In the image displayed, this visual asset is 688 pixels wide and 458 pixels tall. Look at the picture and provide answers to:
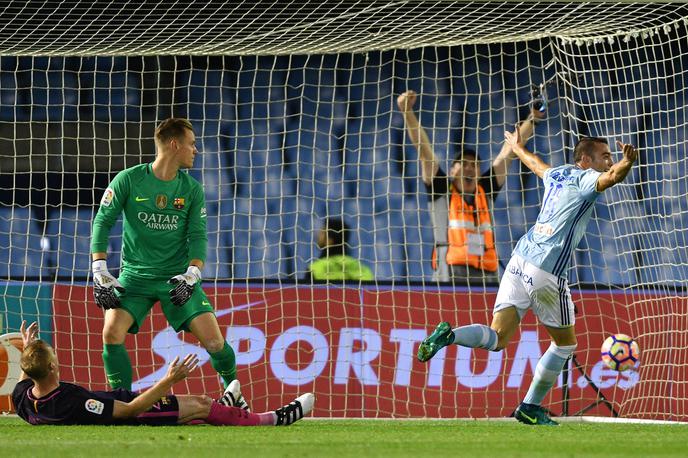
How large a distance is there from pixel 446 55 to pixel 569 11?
13.2ft

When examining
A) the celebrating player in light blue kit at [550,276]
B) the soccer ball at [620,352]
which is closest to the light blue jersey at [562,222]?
the celebrating player in light blue kit at [550,276]

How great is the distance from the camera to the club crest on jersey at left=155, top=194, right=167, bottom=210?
7.77 metres

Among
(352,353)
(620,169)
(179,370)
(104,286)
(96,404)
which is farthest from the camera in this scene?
(352,353)

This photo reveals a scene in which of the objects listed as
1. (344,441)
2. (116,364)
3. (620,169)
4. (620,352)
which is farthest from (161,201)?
(620,352)

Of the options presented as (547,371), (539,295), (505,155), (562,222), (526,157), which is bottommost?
(547,371)

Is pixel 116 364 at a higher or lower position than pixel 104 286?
lower

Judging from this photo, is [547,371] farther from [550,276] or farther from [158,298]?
[158,298]

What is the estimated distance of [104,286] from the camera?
753cm

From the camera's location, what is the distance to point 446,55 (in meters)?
13.1

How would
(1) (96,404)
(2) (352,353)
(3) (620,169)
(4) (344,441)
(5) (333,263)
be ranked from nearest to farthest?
(4) (344,441) < (1) (96,404) < (3) (620,169) < (2) (352,353) < (5) (333,263)

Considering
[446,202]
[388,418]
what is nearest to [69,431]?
[388,418]

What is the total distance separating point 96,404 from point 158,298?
1108mm

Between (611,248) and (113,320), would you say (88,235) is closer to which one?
(113,320)

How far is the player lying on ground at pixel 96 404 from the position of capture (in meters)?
6.76
